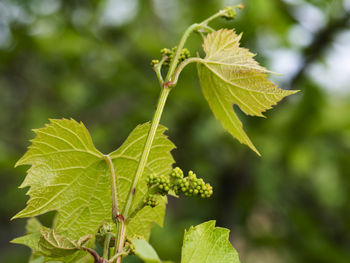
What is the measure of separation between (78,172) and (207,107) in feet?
6.92

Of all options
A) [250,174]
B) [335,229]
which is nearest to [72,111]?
[250,174]

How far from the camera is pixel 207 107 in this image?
275 cm

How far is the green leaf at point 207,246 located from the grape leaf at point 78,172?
0.44 feet

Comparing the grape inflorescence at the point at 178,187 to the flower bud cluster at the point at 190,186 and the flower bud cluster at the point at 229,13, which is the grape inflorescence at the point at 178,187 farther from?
the flower bud cluster at the point at 229,13

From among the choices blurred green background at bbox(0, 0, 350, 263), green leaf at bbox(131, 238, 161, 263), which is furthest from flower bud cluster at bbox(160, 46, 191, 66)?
blurred green background at bbox(0, 0, 350, 263)

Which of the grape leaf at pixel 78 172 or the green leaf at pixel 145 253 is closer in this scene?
the green leaf at pixel 145 253

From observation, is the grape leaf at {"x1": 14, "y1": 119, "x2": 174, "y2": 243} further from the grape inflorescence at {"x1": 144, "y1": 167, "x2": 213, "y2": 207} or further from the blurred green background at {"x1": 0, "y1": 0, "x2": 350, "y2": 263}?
the blurred green background at {"x1": 0, "y1": 0, "x2": 350, "y2": 263}

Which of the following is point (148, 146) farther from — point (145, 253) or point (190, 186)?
point (145, 253)

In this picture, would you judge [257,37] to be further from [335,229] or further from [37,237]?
[37,237]

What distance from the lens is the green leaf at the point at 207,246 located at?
2.01 ft

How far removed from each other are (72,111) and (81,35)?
3.29 feet

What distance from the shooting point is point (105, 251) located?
0.59m

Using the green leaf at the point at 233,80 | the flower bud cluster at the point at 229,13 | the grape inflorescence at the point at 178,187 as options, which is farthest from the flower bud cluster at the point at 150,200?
the flower bud cluster at the point at 229,13

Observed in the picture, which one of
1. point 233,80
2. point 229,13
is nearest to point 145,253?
point 233,80
